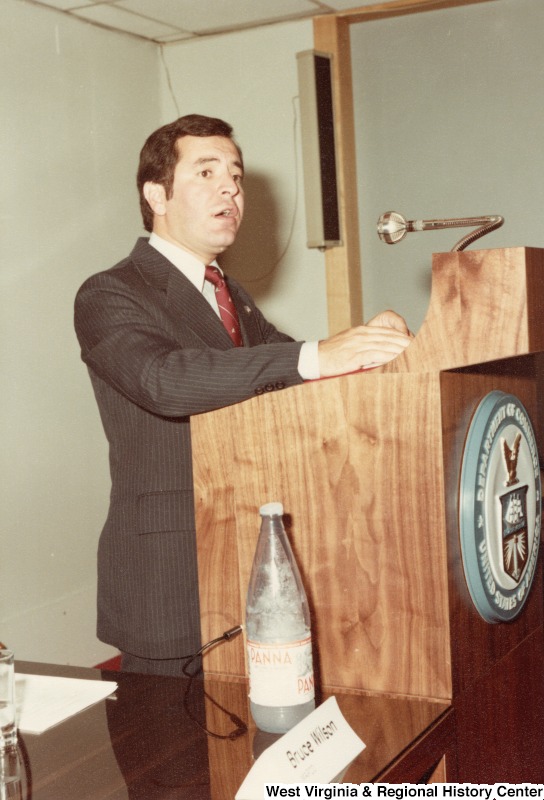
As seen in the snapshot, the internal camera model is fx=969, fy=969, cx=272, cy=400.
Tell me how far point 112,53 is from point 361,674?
351cm

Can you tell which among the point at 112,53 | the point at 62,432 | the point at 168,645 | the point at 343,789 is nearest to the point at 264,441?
the point at 343,789

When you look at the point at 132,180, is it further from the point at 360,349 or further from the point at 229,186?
the point at 360,349

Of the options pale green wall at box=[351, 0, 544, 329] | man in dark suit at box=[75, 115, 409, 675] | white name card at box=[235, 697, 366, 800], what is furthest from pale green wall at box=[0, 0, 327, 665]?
white name card at box=[235, 697, 366, 800]

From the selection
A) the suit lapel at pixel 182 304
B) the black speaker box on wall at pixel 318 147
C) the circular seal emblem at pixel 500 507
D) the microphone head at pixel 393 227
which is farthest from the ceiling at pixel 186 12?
the circular seal emblem at pixel 500 507

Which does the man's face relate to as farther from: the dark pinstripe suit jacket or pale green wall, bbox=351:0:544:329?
pale green wall, bbox=351:0:544:329

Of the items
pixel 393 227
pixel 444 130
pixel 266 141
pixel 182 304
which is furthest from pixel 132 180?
pixel 393 227

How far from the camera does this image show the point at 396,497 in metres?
1.10

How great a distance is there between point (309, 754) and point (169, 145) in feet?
4.56

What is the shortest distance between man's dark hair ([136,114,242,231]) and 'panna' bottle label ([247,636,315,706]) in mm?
1187

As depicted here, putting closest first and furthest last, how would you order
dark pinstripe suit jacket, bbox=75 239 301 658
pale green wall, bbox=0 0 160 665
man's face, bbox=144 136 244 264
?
dark pinstripe suit jacket, bbox=75 239 301 658
man's face, bbox=144 136 244 264
pale green wall, bbox=0 0 160 665

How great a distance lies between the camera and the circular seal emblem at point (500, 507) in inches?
43.8

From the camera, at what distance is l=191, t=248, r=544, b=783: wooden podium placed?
1.08 meters

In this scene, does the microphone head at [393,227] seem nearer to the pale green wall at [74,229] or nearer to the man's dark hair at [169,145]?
the man's dark hair at [169,145]

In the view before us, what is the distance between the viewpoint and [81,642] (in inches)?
150
